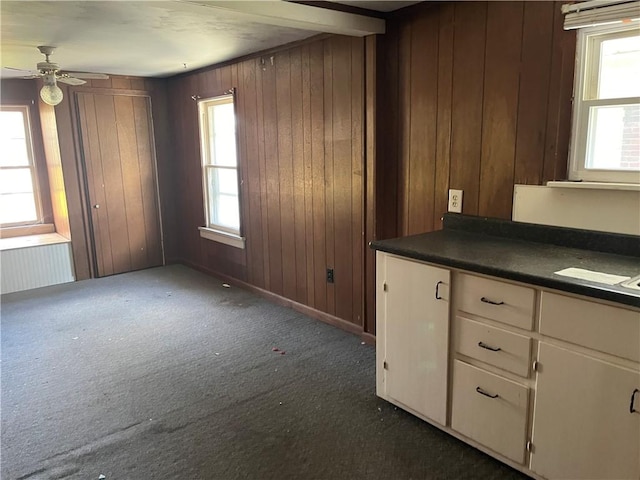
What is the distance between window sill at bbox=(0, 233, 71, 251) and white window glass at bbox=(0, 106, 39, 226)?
0.73ft

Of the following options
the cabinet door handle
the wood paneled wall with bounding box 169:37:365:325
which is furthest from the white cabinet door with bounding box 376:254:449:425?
the wood paneled wall with bounding box 169:37:365:325

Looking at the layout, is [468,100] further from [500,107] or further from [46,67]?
[46,67]

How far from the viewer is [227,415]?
2467 millimetres

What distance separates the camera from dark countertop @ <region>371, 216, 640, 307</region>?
64.3 inches

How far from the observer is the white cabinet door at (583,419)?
1590mm

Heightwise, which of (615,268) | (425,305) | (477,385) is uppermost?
(615,268)

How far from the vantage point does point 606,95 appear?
209 cm

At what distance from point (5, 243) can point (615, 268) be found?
534 cm

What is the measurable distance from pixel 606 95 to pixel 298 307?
2639mm

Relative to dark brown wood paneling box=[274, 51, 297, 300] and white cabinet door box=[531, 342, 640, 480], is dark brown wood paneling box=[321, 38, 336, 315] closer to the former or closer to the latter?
dark brown wood paneling box=[274, 51, 297, 300]

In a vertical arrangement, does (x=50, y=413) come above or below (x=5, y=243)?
below

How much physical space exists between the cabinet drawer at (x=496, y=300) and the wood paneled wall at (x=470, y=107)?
666mm

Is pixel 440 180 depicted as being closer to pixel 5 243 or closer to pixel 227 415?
pixel 227 415

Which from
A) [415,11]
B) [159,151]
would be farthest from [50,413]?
[159,151]
